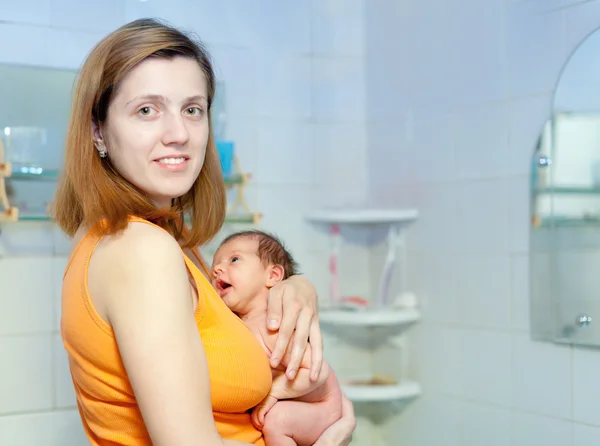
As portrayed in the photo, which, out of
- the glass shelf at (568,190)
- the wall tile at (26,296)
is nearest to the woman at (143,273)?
the wall tile at (26,296)

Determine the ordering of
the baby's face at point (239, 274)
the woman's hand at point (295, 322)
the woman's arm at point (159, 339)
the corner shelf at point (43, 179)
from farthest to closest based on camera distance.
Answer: the corner shelf at point (43, 179), the baby's face at point (239, 274), the woman's hand at point (295, 322), the woman's arm at point (159, 339)

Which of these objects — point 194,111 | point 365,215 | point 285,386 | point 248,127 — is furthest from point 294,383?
point 248,127

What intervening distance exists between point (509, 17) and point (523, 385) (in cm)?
97

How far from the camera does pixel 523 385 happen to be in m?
2.08

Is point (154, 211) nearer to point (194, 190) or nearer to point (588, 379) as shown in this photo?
point (194, 190)

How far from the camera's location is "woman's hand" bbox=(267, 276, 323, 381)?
1.39 m

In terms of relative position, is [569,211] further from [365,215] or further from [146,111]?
[146,111]

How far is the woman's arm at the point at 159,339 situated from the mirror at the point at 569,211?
1120 millimetres

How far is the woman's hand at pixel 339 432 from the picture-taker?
147 cm

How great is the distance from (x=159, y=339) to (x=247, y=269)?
49 centimetres

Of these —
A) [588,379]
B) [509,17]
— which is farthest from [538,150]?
[588,379]

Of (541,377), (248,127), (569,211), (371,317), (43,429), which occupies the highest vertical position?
(248,127)

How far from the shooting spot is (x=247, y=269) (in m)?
1.56

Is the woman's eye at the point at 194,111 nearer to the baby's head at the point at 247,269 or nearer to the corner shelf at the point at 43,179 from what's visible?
the baby's head at the point at 247,269
